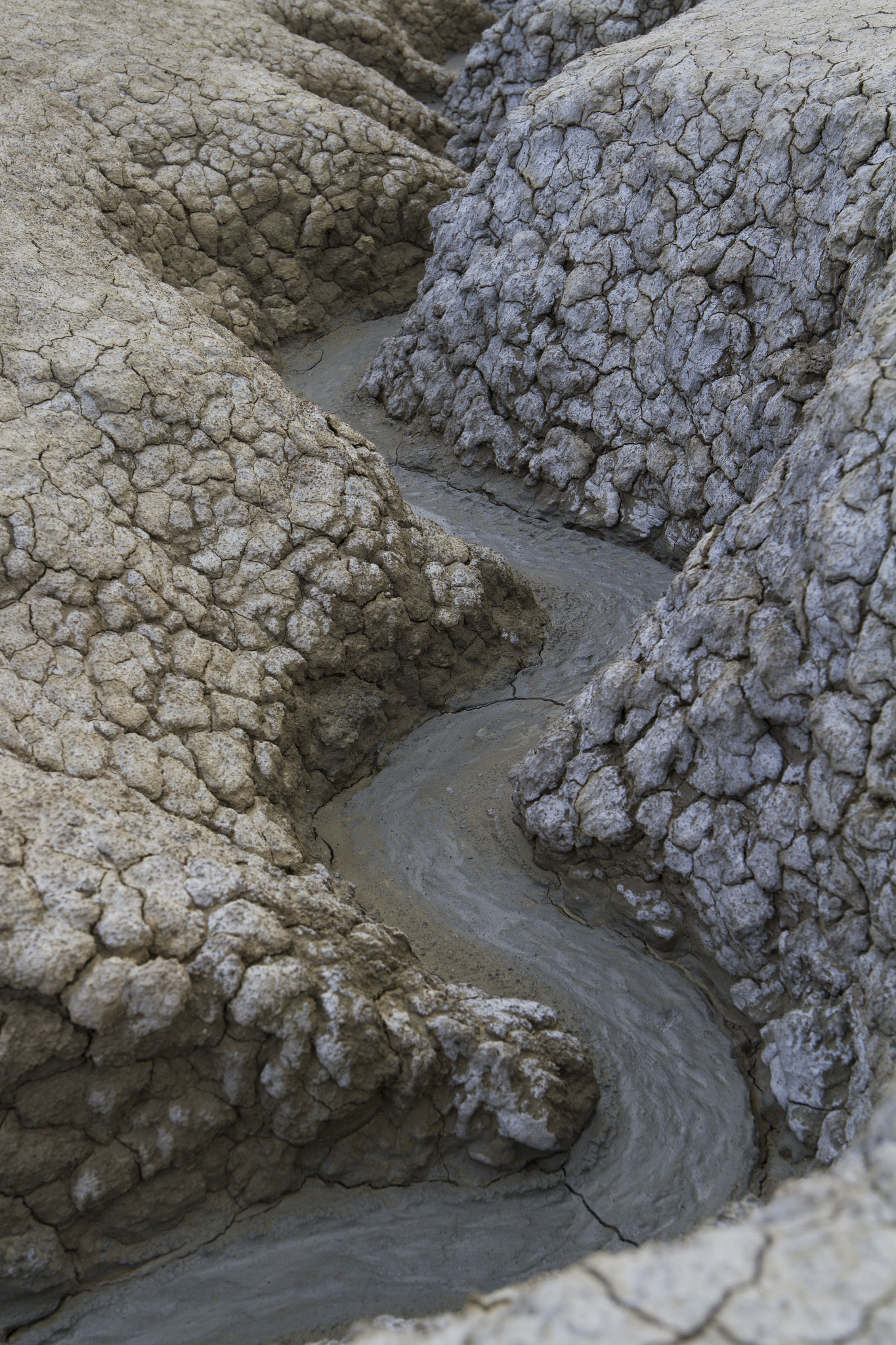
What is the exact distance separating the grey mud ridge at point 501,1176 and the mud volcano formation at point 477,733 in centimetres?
1

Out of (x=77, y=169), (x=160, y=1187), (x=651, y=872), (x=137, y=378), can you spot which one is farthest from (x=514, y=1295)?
(x=77, y=169)

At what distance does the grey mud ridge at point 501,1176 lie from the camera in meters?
2.13

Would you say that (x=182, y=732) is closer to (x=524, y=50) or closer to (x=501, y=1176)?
(x=501, y=1176)

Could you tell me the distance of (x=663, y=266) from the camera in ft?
13.1

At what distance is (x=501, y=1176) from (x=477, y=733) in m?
1.55

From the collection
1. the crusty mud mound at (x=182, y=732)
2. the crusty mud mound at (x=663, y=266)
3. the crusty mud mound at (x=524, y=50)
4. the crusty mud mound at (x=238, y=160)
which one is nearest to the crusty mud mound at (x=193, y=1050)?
the crusty mud mound at (x=182, y=732)

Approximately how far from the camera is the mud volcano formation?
6.87 ft

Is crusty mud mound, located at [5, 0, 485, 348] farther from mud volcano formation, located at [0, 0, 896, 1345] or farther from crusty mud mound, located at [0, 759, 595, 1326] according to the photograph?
crusty mud mound, located at [0, 759, 595, 1326]

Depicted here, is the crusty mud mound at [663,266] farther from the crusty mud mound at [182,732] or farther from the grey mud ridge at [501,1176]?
the crusty mud mound at [182,732]

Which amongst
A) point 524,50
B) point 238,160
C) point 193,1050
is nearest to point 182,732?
point 193,1050

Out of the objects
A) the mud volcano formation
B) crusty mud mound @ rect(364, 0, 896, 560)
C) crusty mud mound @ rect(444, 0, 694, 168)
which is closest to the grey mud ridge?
the mud volcano formation

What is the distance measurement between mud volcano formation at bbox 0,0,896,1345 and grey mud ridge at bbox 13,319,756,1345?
0.4 inches

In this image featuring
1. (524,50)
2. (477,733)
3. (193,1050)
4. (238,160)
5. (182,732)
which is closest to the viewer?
(193,1050)

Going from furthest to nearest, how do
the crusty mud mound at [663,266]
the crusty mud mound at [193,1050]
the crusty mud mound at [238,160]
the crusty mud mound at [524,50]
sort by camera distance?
the crusty mud mound at [524,50] < the crusty mud mound at [238,160] < the crusty mud mound at [663,266] < the crusty mud mound at [193,1050]
